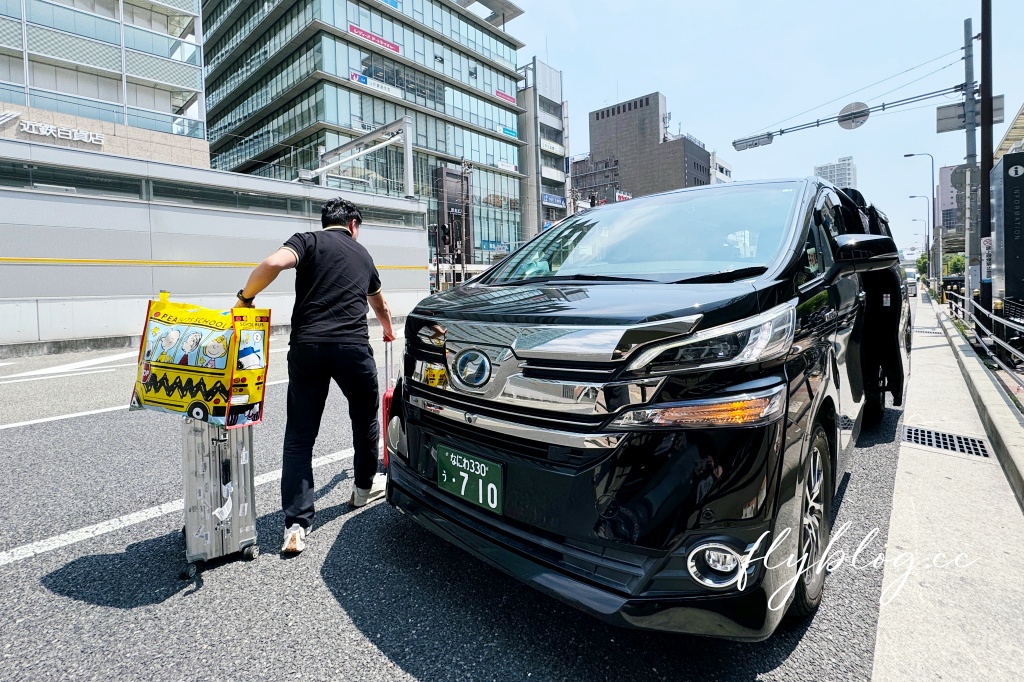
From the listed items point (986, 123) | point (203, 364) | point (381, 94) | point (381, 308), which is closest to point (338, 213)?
point (381, 308)

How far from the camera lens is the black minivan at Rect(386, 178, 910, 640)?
4.82 ft

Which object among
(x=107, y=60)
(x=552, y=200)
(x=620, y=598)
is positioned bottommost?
(x=620, y=598)

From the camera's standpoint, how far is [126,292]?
15688 mm

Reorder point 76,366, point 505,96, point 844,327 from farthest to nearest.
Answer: point 505,96 < point 76,366 < point 844,327

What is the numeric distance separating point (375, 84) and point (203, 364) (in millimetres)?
41216

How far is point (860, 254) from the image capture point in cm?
234

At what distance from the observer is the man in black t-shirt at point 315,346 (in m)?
2.62

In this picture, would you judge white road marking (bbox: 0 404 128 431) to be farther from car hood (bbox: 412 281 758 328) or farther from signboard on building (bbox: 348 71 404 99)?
signboard on building (bbox: 348 71 404 99)

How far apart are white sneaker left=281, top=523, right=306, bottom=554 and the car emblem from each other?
130 cm

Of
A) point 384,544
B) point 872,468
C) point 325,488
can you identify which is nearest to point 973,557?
point 872,468

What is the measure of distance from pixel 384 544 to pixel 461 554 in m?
0.41

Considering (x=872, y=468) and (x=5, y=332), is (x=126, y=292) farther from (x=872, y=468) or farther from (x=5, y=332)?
(x=872, y=468)

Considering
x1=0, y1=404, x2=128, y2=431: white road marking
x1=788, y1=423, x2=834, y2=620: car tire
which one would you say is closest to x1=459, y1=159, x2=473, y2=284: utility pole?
x1=0, y1=404, x2=128, y2=431: white road marking

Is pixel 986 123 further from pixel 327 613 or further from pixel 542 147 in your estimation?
pixel 542 147
